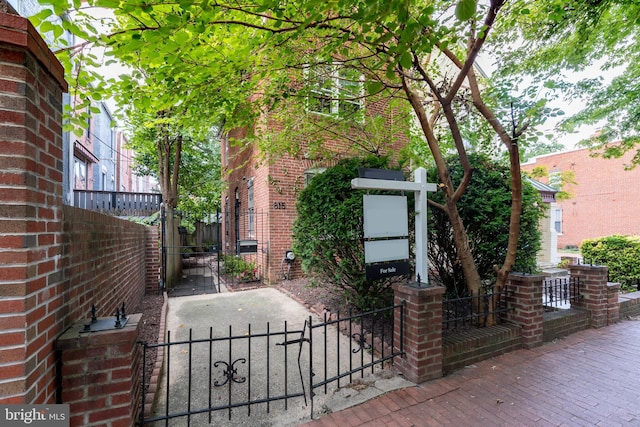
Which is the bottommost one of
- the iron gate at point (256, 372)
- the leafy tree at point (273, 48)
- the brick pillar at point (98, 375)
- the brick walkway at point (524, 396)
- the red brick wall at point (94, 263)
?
the brick walkway at point (524, 396)

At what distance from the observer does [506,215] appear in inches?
183

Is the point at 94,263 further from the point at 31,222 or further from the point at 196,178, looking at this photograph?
the point at 196,178

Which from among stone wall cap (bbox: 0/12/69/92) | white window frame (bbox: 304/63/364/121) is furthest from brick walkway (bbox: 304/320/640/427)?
white window frame (bbox: 304/63/364/121)

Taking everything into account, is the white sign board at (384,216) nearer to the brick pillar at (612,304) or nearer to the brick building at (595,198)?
the brick pillar at (612,304)

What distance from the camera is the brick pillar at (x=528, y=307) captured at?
400 cm

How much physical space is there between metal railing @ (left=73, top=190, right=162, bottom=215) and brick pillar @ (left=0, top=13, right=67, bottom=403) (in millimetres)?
12745

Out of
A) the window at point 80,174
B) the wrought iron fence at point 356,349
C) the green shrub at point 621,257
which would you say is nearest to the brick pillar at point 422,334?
the wrought iron fence at point 356,349

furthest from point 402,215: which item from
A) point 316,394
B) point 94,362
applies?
point 94,362

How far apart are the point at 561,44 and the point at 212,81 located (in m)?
5.83

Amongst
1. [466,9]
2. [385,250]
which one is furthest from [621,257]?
[466,9]

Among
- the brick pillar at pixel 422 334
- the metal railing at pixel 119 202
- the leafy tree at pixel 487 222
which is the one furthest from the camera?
the metal railing at pixel 119 202

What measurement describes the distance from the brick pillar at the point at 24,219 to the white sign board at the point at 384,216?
2.64 metres

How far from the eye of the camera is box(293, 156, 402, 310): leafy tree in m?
4.29

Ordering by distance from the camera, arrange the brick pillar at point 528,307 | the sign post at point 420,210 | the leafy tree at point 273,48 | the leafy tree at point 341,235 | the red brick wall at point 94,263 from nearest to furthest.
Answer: the red brick wall at point 94,263
the leafy tree at point 273,48
the sign post at point 420,210
the brick pillar at point 528,307
the leafy tree at point 341,235
